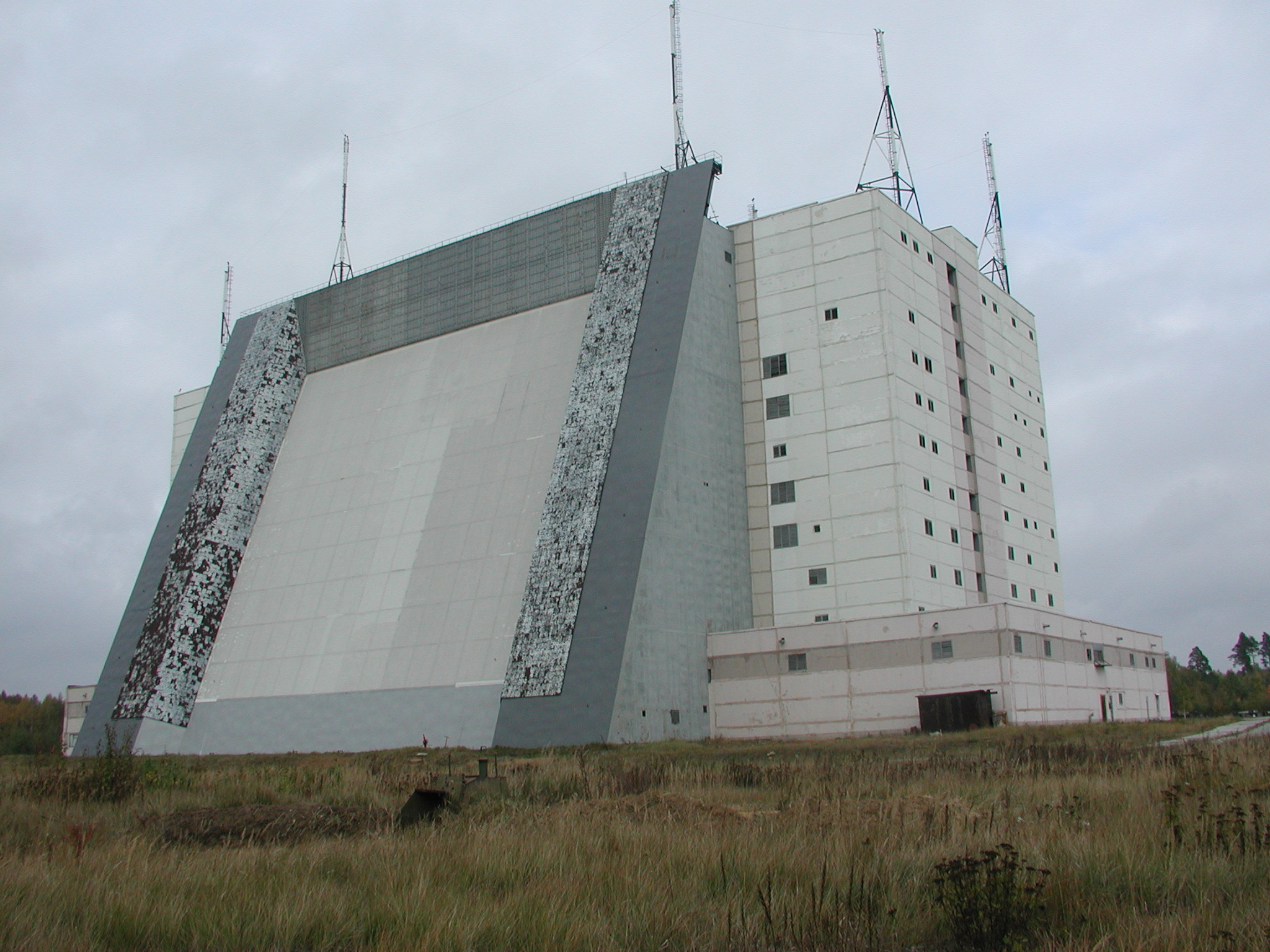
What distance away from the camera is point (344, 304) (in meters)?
59.3

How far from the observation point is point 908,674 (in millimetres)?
39469

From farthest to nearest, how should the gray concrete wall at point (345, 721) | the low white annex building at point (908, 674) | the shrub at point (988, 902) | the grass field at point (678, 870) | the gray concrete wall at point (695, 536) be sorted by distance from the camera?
the gray concrete wall at point (345, 721) < the gray concrete wall at point (695, 536) < the low white annex building at point (908, 674) < the shrub at point (988, 902) < the grass field at point (678, 870)

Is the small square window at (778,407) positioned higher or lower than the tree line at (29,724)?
higher

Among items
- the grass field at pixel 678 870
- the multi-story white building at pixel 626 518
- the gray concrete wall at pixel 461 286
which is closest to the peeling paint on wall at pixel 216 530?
the multi-story white building at pixel 626 518

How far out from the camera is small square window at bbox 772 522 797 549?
1810 inches

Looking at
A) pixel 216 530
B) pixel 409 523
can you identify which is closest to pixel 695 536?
pixel 409 523

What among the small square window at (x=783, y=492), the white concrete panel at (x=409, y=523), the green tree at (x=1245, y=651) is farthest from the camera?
the green tree at (x=1245, y=651)

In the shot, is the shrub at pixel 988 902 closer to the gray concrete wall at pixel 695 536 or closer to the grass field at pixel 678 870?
the grass field at pixel 678 870

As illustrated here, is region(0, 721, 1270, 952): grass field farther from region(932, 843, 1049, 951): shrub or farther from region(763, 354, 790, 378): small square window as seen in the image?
region(763, 354, 790, 378): small square window

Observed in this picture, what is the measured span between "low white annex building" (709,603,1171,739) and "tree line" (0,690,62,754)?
40730mm

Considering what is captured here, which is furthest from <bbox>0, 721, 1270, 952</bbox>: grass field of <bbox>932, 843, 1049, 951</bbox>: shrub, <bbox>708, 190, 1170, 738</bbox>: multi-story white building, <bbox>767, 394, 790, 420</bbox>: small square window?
<bbox>767, 394, 790, 420</bbox>: small square window

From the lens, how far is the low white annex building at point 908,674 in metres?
38.1

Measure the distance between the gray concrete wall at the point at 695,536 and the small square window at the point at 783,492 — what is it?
4.36 ft

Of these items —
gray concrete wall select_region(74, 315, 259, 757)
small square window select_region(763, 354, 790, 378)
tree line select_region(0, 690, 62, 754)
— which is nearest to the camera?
small square window select_region(763, 354, 790, 378)
